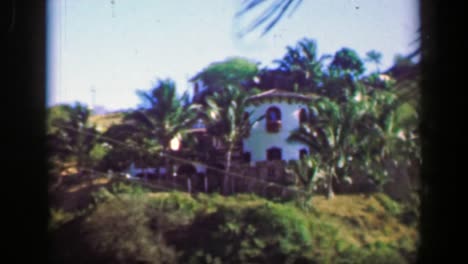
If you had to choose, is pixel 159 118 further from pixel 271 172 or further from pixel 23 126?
pixel 23 126

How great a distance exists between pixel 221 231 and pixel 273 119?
30.4 ft

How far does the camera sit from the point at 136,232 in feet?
46.3

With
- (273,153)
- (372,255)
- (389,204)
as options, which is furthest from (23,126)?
(273,153)

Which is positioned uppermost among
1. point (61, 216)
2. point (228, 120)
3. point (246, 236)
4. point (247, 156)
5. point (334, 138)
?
point (228, 120)

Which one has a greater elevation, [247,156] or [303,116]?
[303,116]

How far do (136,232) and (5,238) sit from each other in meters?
12.5

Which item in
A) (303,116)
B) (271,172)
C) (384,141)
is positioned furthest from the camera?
(303,116)

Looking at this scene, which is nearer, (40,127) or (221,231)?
(40,127)

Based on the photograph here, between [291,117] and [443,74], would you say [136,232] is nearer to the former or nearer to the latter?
[291,117]

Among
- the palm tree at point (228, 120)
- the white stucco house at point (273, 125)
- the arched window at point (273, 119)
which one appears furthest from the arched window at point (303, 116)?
the palm tree at point (228, 120)

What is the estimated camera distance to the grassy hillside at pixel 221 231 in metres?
13.8

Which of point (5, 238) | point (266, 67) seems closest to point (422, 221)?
point (5, 238)

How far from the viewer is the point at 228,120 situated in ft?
63.7

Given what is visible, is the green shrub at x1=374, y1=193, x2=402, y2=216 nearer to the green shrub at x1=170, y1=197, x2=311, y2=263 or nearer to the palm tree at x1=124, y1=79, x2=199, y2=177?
the green shrub at x1=170, y1=197, x2=311, y2=263
